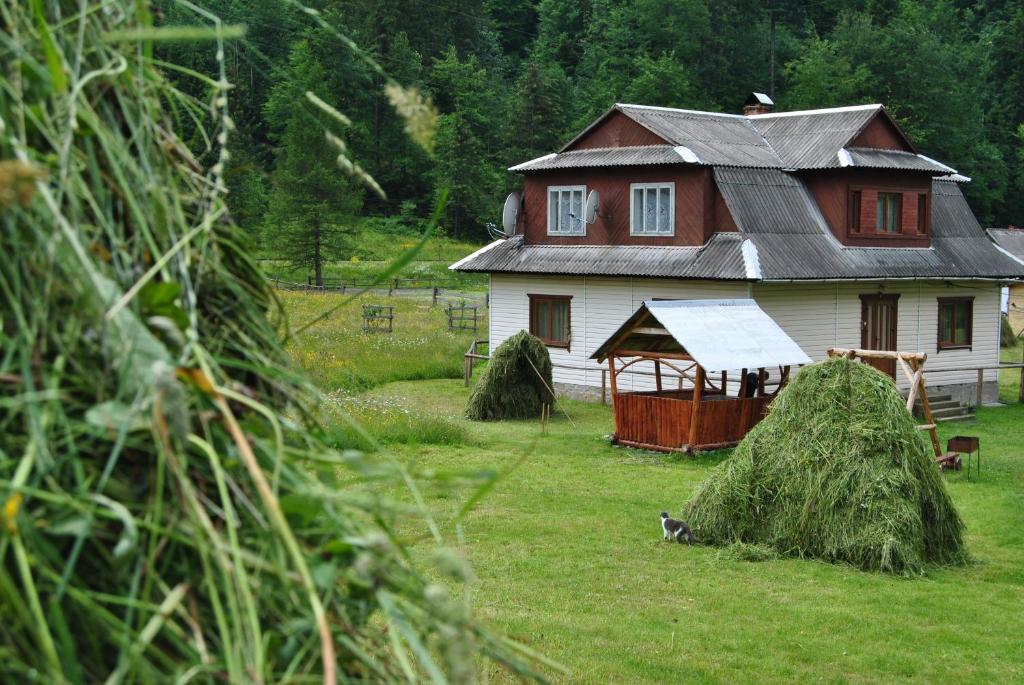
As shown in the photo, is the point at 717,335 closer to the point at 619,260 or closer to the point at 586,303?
the point at 619,260

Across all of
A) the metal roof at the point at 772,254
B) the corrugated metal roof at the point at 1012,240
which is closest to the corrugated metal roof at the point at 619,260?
the metal roof at the point at 772,254

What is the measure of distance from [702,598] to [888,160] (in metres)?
18.7

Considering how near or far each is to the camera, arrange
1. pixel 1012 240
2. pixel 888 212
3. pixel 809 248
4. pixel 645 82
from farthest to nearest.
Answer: pixel 645 82
pixel 1012 240
pixel 888 212
pixel 809 248

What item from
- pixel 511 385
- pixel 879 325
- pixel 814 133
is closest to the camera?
pixel 511 385

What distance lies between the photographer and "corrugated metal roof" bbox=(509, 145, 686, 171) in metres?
26.4

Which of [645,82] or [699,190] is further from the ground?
[645,82]

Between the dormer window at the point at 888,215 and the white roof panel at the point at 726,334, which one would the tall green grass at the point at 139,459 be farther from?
the dormer window at the point at 888,215

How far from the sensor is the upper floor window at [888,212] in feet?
90.3

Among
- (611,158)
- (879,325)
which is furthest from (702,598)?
(879,325)

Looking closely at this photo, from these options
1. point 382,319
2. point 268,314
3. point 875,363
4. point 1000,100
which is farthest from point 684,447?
point 1000,100

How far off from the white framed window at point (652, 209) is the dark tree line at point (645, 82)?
30144 mm

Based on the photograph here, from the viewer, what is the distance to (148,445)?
142 centimetres

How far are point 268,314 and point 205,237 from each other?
26 centimetres

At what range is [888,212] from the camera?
91.3ft
